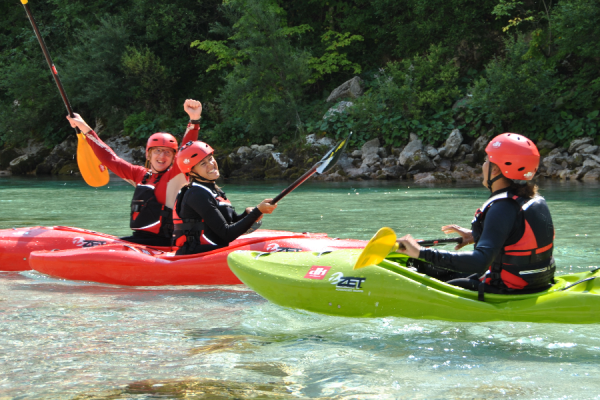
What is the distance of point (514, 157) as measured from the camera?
2.88m

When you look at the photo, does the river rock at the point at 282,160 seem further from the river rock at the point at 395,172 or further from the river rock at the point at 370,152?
the river rock at the point at 395,172

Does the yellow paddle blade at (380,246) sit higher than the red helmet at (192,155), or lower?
lower

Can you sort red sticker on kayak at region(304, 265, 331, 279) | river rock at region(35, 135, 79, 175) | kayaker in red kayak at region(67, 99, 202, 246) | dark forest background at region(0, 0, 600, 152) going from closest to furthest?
red sticker on kayak at region(304, 265, 331, 279) < kayaker in red kayak at region(67, 99, 202, 246) < dark forest background at region(0, 0, 600, 152) < river rock at region(35, 135, 79, 175)

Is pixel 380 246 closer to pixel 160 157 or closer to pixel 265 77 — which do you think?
pixel 160 157

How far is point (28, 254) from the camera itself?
5.40 metres

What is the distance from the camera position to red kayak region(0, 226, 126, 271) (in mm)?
5402

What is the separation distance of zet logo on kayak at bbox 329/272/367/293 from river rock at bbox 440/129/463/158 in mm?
13420

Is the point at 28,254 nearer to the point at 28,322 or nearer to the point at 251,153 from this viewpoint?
the point at 28,322

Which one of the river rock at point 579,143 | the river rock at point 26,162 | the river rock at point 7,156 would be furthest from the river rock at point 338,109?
the river rock at point 7,156

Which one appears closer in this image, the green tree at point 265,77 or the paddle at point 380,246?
the paddle at point 380,246

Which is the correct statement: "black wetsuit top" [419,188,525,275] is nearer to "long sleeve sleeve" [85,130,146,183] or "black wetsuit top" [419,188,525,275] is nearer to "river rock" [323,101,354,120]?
"long sleeve sleeve" [85,130,146,183]

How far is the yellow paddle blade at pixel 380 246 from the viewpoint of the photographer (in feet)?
9.16

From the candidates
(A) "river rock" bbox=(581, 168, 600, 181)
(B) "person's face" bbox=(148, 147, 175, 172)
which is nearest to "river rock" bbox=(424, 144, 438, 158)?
(A) "river rock" bbox=(581, 168, 600, 181)

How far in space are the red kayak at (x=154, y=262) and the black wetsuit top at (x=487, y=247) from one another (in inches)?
75.7
